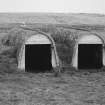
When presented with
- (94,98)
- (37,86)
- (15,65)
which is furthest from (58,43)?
(94,98)

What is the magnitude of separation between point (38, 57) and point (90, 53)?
3.20 metres

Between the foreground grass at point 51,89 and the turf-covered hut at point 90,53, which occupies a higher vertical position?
the turf-covered hut at point 90,53

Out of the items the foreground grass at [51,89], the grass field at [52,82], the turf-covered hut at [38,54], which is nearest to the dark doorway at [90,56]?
the grass field at [52,82]

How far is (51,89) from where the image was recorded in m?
12.1

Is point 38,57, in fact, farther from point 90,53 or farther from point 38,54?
point 90,53

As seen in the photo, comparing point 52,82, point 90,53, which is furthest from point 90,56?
point 52,82

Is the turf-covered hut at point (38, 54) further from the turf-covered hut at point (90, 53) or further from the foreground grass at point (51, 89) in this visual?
the turf-covered hut at point (90, 53)

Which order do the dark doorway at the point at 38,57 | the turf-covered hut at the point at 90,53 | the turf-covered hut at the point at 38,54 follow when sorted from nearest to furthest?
the turf-covered hut at the point at 38,54, the turf-covered hut at the point at 90,53, the dark doorway at the point at 38,57

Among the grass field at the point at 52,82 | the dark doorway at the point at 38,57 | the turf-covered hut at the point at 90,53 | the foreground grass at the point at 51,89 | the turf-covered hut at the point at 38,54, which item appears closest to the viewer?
the foreground grass at the point at 51,89

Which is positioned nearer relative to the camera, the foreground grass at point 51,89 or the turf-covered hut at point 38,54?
the foreground grass at point 51,89

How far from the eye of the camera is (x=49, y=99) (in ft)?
35.0

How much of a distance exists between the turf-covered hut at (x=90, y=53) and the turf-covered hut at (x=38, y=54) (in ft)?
4.00

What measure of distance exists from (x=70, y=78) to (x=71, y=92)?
2.54 meters

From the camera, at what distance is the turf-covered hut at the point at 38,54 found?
1534 cm
